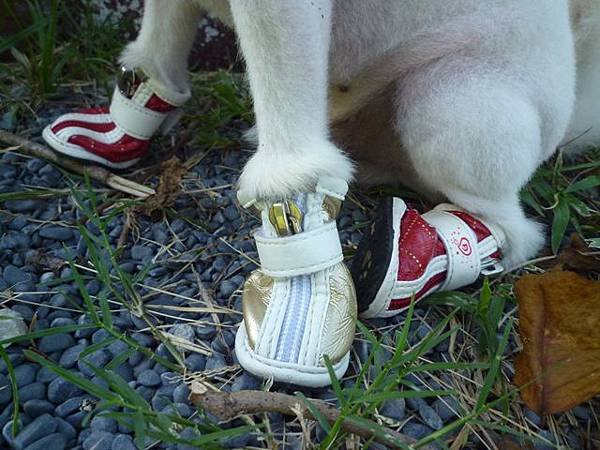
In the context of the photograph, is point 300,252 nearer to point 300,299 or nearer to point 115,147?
point 300,299

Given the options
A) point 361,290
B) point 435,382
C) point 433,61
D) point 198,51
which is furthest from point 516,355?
point 198,51

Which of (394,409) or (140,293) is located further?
(140,293)

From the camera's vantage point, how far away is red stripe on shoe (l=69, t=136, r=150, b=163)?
1.48 meters

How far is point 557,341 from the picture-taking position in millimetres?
1021

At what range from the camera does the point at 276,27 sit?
95 centimetres

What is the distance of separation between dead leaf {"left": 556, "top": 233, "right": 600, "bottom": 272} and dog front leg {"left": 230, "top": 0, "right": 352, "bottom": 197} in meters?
0.52

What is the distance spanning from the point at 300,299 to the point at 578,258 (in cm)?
57

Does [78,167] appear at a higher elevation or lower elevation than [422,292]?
higher

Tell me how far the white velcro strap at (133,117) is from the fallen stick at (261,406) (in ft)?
2.37

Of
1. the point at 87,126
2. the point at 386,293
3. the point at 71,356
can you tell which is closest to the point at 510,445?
the point at 386,293

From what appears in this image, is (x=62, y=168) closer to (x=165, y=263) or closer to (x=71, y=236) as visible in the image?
(x=71, y=236)

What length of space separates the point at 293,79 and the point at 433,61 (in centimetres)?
32

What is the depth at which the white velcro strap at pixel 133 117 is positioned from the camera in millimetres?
1467

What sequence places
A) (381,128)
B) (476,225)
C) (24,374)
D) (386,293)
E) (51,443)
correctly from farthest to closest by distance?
(381,128) < (476,225) < (386,293) < (24,374) < (51,443)
